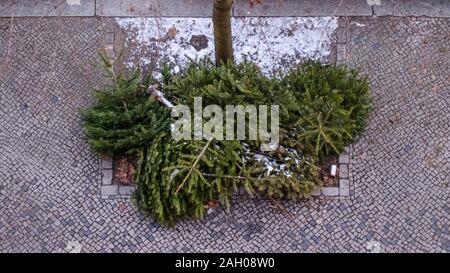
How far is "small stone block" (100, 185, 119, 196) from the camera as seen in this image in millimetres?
8227

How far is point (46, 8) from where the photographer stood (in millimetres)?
9070

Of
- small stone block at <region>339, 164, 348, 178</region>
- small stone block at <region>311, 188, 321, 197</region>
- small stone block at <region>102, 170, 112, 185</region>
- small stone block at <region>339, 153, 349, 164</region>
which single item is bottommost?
small stone block at <region>311, 188, 321, 197</region>

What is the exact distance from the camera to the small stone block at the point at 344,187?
26.9 ft

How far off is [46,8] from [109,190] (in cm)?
278

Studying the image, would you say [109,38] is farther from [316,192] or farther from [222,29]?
[316,192]

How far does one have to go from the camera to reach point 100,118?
7.84m

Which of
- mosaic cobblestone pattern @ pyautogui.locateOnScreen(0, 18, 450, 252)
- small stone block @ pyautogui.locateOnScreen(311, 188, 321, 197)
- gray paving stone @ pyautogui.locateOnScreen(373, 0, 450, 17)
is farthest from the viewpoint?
gray paving stone @ pyautogui.locateOnScreen(373, 0, 450, 17)

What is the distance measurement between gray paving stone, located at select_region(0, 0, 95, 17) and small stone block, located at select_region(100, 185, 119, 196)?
248 cm

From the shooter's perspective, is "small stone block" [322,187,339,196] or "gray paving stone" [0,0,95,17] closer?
"small stone block" [322,187,339,196]

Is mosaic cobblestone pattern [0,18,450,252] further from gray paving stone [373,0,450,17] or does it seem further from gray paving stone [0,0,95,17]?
gray paving stone [0,0,95,17]

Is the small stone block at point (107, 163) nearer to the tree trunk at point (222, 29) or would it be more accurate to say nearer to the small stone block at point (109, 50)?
the small stone block at point (109, 50)

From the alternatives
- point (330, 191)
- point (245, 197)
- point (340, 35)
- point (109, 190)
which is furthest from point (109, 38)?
point (330, 191)

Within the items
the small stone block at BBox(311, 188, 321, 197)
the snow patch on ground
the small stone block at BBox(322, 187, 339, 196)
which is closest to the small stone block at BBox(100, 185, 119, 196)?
the snow patch on ground

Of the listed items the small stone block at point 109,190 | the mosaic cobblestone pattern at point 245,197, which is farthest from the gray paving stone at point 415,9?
the small stone block at point 109,190
